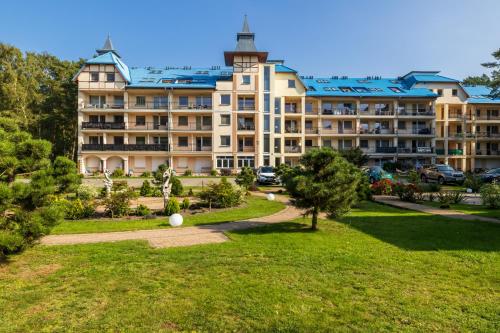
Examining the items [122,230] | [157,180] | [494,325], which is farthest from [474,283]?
[157,180]

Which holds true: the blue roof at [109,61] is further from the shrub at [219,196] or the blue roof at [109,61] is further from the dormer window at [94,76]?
the shrub at [219,196]

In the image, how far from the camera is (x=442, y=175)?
1109 inches

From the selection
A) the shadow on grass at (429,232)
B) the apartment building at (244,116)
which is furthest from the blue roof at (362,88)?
the shadow on grass at (429,232)

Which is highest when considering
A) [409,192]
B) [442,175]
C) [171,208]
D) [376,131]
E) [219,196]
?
[376,131]

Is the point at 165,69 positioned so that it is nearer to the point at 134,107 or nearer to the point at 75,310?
the point at 134,107

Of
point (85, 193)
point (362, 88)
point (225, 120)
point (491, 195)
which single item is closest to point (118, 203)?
point (85, 193)

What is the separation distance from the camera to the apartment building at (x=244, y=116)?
41.5 m

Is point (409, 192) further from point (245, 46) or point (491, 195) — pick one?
point (245, 46)

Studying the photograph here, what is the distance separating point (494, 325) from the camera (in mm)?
4301

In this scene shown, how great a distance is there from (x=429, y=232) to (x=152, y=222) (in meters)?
9.71

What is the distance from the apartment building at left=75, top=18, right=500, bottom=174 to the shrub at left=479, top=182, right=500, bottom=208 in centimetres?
2898

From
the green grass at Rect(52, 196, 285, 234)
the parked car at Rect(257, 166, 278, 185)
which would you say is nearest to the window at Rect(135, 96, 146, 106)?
the parked car at Rect(257, 166, 278, 185)

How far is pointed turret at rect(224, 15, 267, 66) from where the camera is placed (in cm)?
4169

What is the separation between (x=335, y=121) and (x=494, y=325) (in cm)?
4548
